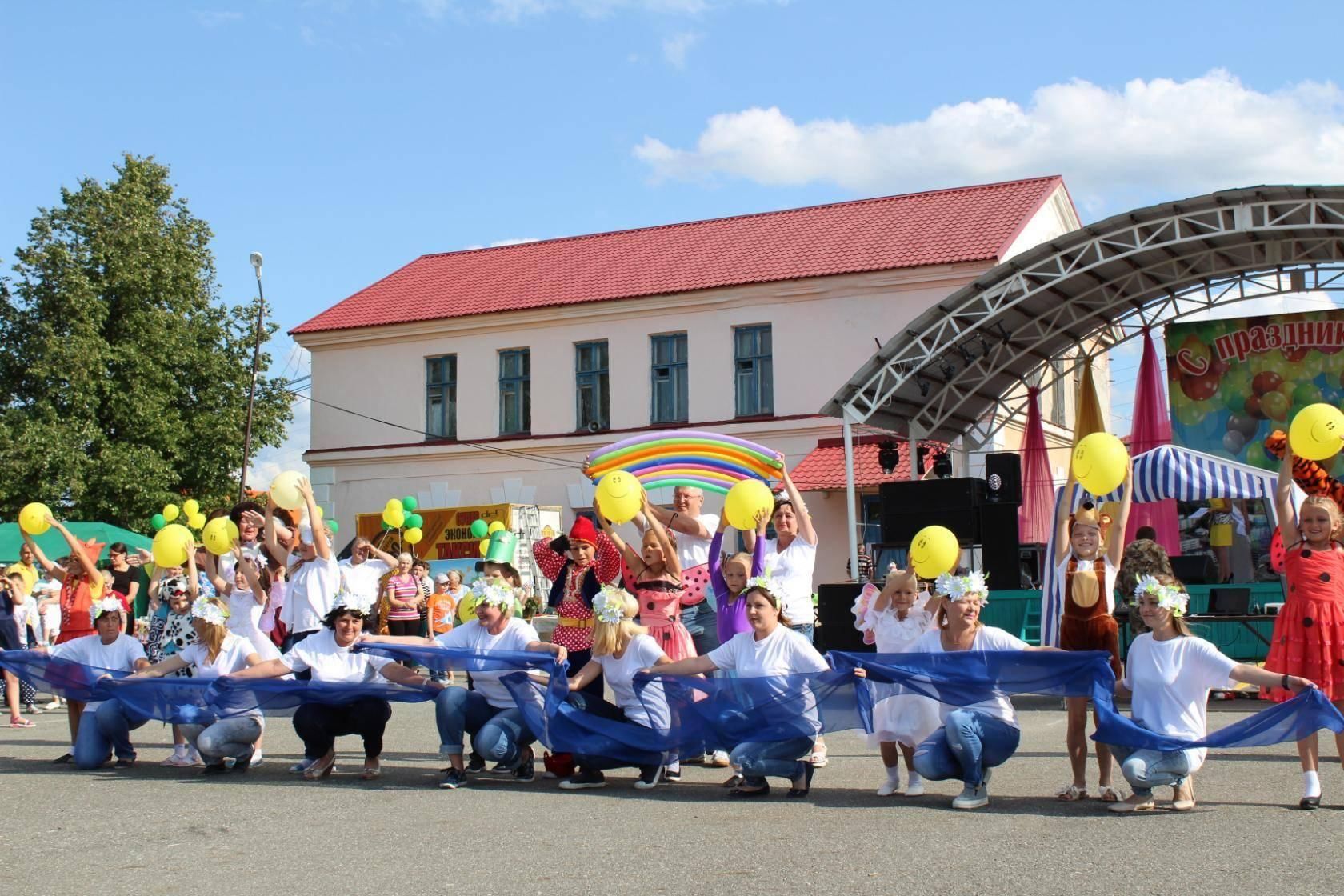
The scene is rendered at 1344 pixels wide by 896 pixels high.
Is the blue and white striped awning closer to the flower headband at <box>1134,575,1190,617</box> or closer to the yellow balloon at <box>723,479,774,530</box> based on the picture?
the yellow balloon at <box>723,479,774,530</box>

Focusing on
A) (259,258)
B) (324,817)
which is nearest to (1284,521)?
(324,817)

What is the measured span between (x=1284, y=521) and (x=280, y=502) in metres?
6.58

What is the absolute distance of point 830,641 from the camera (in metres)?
16.5

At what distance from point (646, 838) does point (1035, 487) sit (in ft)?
58.8

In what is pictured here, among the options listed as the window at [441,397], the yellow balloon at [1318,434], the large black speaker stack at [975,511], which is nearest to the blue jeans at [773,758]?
the yellow balloon at [1318,434]

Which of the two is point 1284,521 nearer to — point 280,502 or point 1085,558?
point 1085,558

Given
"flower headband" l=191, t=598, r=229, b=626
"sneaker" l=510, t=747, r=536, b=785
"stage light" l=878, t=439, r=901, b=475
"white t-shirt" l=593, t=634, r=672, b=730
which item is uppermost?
"stage light" l=878, t=439, r=901, b=475

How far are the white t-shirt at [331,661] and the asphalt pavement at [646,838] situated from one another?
645 mm

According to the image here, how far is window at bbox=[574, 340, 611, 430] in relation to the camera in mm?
32594

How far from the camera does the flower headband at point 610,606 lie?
8.66 m

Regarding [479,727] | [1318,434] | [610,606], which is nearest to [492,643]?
[479,727]

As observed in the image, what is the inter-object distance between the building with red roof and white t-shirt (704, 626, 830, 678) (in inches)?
730

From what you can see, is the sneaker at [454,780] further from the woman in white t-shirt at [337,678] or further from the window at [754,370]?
the window at [754,370]

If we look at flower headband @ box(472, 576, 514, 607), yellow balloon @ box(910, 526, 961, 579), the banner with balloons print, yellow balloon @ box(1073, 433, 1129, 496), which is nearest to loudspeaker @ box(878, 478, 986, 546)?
the banner with balloons print
